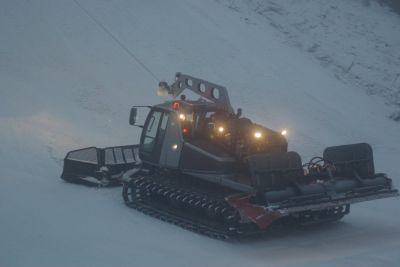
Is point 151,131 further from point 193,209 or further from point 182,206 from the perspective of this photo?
point 193,209

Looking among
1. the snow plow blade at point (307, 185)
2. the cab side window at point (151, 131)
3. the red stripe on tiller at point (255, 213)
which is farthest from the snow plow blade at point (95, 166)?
the snow plow blade at point (307, 185)

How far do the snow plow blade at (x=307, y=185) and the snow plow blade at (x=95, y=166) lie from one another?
4104 millimetres

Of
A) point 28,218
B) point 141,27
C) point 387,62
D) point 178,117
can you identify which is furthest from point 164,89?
point 387,62

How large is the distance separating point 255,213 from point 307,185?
1.14m

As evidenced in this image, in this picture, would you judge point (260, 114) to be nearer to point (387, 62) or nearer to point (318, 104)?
point (318, 104)

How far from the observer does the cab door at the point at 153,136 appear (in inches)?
481

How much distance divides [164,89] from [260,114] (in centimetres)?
732

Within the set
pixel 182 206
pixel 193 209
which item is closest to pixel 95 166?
pixel 182 206

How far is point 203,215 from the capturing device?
11086 mm

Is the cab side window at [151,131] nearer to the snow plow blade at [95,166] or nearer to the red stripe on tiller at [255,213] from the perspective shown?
the snow plow blade at [95,166]

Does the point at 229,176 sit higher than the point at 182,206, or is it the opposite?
the point at 229,176

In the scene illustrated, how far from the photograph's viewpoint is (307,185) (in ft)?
33.3

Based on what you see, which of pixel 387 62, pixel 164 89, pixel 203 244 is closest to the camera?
pixel 203 244

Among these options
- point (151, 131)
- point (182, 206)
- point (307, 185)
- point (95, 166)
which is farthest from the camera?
point (95, 166)
